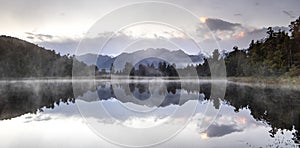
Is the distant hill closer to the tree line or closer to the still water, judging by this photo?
the tree line

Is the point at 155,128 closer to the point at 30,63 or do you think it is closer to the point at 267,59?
the point at 267,59

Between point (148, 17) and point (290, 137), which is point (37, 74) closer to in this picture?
point (148, 17)

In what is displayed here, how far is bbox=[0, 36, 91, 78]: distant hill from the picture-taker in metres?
112

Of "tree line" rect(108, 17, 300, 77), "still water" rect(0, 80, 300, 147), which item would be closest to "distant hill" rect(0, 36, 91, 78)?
"tree line" rect(108, 17, 300, 77)

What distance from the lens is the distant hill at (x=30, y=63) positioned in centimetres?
11162

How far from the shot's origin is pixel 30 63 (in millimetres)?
117750

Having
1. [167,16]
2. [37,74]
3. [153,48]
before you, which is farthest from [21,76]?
[167,16]

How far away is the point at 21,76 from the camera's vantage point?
11181 cm

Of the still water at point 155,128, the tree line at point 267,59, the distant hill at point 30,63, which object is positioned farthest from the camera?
the distant hill at point 30,63

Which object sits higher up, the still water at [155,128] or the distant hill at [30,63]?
the distant hill at [30,63]

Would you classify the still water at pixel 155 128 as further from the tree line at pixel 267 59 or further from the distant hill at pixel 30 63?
the distant hill at pixel 30 63

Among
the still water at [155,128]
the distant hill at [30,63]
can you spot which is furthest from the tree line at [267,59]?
the distant hill at [30,63]

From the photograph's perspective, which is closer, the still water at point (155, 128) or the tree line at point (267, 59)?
the still water at point (155, 128)

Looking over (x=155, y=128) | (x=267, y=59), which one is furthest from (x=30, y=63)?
(x=155, y=128)
